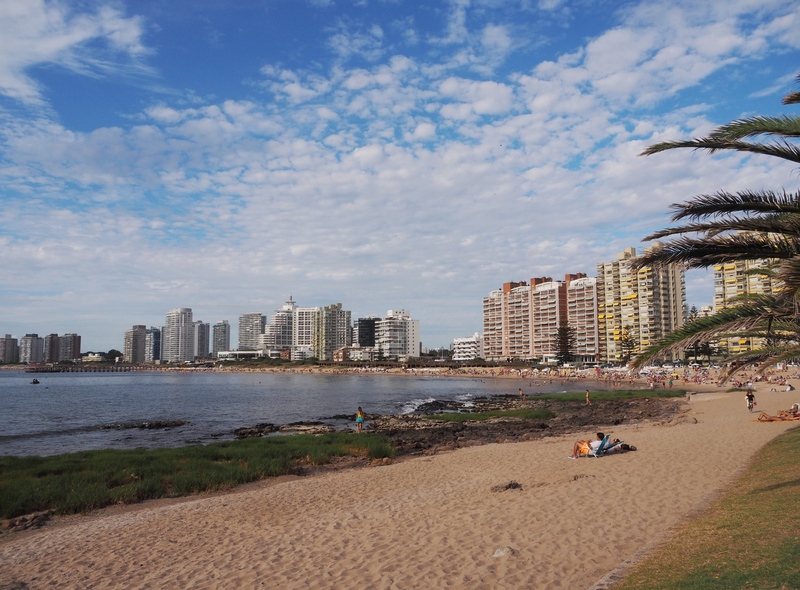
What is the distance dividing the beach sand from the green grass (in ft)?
3.64

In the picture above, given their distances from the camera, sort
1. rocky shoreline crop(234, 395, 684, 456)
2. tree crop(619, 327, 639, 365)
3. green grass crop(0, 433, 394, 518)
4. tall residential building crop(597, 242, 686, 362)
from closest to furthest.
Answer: green grass crop(0, 433, 394, 518)
rocky shoreline crop(234, 395, 684, 456)
tree crop(619, 327, 639, 365)
tall residential building crop(597, 242, 686, 362)

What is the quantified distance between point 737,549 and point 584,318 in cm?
14699

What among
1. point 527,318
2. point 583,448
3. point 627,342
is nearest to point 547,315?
point 527,318

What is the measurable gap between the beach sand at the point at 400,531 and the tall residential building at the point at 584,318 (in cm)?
13456

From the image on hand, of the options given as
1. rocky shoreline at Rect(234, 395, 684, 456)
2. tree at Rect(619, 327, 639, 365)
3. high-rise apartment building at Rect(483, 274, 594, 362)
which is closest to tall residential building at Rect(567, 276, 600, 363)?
high-rise apartment building at Rect(483, 274, 594, 362)

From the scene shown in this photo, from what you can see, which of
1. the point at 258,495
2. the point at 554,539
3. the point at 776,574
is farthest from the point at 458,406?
the point at 776,574

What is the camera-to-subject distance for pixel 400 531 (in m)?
10.1

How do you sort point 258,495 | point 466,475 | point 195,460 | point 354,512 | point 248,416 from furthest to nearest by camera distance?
point 248,416, point 195,460, point 466,475, point 258,495, point 354,512

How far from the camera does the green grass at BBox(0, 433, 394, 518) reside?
14.5m

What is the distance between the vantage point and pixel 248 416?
44.2 meters

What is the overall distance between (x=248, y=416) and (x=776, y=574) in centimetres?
4242

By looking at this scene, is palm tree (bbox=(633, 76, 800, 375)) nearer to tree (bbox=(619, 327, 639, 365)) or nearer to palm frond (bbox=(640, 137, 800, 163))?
palm frond (bbox=(640, 137, 800, 163))

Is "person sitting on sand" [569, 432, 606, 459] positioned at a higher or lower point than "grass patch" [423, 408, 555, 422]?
higher

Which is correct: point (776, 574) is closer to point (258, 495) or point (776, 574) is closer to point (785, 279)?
→ point (785, 279)
